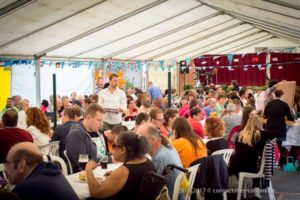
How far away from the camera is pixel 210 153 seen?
506cm

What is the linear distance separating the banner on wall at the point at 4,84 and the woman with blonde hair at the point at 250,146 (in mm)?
6950

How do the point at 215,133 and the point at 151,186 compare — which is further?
the point at 215,133

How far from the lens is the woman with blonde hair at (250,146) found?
5578 millimetres

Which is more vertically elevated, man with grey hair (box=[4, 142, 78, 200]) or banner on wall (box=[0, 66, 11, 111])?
banner on wall (box=[0, 66, 11, 111])

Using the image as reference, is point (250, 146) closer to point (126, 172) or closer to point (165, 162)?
point (165, 162)

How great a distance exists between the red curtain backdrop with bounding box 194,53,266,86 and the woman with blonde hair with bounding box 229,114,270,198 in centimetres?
1379

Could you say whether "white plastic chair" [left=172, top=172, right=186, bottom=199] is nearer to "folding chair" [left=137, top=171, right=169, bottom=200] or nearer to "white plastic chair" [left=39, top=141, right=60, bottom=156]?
"folding chair" [left=137, top=171, right=169, bottom=200]

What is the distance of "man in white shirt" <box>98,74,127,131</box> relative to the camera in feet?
25.7

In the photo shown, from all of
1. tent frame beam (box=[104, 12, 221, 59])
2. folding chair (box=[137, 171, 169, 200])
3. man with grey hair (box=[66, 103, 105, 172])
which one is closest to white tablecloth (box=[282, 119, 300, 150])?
man with grey hair (box=[66, 103, 105, 172])

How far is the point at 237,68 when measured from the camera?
20.6m

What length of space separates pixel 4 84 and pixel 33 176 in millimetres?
9148

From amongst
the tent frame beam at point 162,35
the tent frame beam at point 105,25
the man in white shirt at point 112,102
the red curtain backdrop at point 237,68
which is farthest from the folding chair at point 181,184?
the red curtain backdrop at point 237,68

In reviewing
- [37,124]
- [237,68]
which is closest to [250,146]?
[37,124]

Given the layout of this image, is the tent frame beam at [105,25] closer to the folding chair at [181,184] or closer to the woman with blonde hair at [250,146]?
the woman with blonde hair at [250,146]
